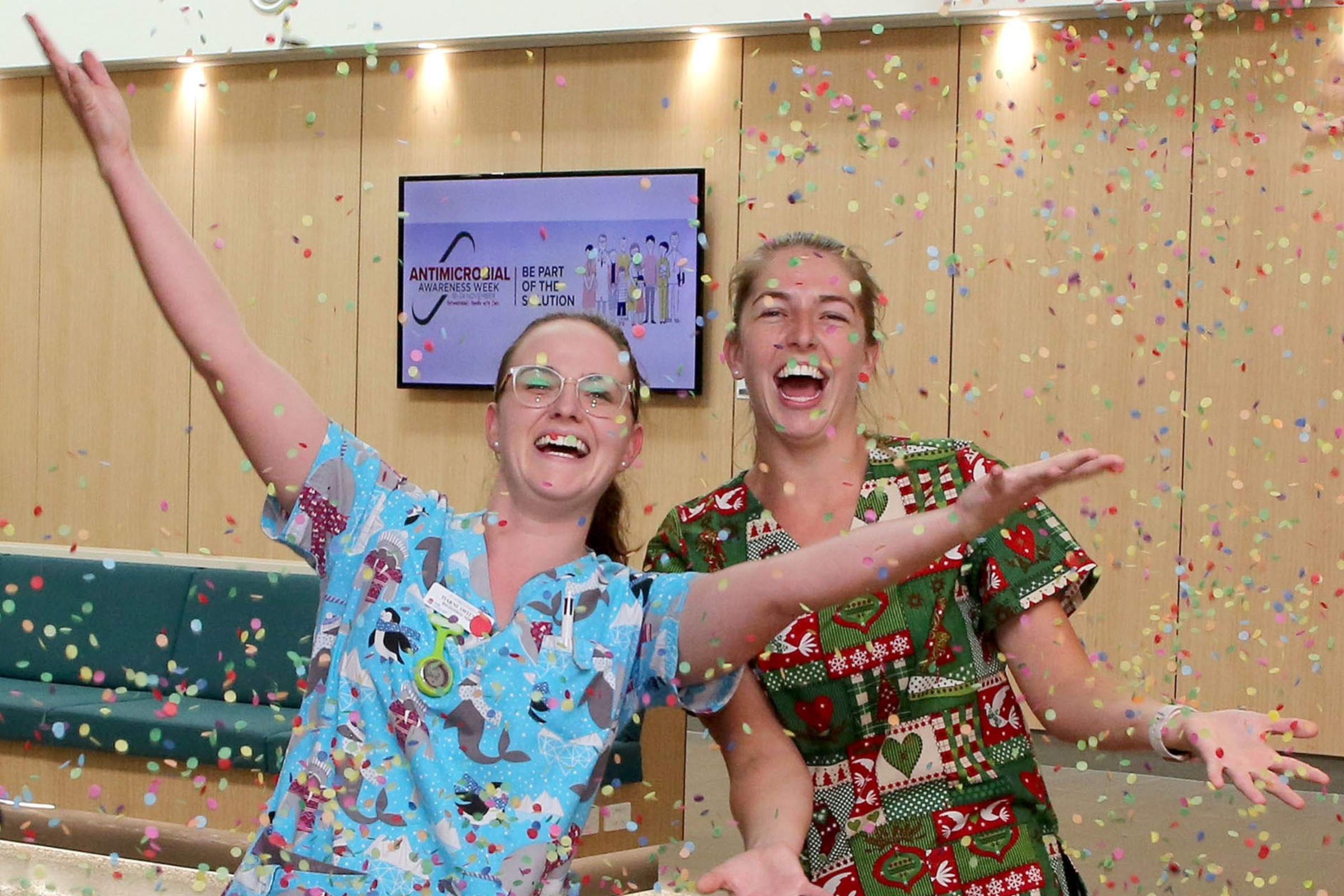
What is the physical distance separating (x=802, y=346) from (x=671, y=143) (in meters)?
4.91

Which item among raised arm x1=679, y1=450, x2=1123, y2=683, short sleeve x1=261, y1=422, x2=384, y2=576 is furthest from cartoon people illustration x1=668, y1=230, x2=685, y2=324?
raised arm x1=679, y1=450, x2=1123, y2=683

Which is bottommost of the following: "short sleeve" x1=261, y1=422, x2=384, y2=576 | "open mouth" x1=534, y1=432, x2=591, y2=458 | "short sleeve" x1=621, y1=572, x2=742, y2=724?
"short sleeve" x1=621, y1=572, x2=742, y2=724

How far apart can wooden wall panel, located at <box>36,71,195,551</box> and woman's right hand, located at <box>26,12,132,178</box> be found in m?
6.12

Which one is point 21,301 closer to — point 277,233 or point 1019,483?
point 277,233

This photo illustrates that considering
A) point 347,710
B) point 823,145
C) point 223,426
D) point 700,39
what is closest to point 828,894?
point 347,710

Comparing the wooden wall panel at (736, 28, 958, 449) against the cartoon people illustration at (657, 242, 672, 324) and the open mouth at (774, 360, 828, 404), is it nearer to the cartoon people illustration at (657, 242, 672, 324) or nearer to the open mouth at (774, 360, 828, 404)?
the cartoon people illustration at (657, 242, 672, 324)

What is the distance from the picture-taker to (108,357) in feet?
25.3

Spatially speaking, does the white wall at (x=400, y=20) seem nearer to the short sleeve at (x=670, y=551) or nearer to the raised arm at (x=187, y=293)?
the short sleeve at (x=670, y=551)

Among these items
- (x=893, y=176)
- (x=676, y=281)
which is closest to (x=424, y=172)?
(x=676, y=281)

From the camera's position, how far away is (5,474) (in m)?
7.93

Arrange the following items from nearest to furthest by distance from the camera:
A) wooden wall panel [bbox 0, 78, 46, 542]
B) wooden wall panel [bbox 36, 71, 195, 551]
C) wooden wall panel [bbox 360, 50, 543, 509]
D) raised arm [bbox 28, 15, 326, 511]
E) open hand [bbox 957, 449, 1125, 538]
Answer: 1. open hand [bbox 957, 449, 1125, 538]
2. raised arm [bbox 28, 15, 326, 511]
3. wooden wall panel [bbox 360, 50, 543, 509]
4. wooden wall panel [bbox 36, 71, 195, 551]
5. wooden wall panel [bbox 0, 78, 46, 542]

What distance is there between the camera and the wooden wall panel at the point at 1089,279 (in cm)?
574

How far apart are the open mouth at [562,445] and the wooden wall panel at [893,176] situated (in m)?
4.38

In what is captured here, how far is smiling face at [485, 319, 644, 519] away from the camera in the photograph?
168 centimetres
